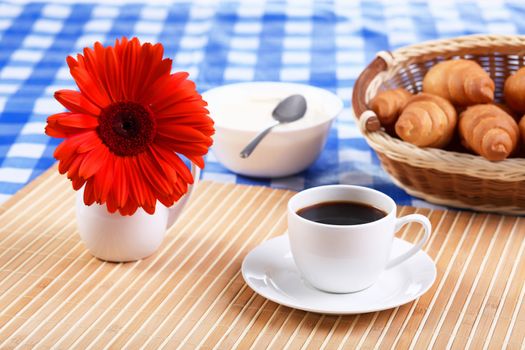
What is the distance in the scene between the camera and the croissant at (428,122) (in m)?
0.95

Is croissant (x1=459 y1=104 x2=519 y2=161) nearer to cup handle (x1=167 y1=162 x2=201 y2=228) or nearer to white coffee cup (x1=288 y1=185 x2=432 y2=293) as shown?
white coffee cup (x1=288 y1=185 x2=432 y2=293)

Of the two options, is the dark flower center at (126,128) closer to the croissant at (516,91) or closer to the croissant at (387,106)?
the croissant at (387,106)

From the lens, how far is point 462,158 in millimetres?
904

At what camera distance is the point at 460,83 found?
1025 mm

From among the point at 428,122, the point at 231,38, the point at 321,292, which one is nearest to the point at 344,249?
the point at 321,292

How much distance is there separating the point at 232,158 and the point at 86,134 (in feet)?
1.21

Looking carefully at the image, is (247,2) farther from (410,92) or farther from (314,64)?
(410,92)

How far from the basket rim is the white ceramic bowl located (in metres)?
0.06

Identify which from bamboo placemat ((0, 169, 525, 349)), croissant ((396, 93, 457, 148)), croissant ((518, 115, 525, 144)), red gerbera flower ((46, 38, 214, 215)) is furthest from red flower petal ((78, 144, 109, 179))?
croissant ((518, 115, 525, 144))

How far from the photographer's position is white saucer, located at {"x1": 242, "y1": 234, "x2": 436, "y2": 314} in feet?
2.31

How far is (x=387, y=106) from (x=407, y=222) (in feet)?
0.94

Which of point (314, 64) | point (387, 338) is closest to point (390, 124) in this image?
point (387, 338)

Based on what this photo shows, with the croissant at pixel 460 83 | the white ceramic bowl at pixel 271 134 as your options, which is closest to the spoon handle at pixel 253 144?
the white ceramic bowl at pixel 271 134

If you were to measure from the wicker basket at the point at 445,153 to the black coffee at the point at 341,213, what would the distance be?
0.65 ft
